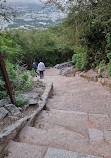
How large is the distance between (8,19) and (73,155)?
8.77ft

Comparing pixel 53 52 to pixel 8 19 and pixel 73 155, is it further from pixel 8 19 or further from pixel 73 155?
pixel 73 155

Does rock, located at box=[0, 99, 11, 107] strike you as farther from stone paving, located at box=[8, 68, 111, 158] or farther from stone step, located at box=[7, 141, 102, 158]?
stone step, located at box=[7, 141, 102, 158]

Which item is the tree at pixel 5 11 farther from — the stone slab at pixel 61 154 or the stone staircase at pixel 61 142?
the stone slab at pixel 61 154

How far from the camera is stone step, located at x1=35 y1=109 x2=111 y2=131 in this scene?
2.61 m

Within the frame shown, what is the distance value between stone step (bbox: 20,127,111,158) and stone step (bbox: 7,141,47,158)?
7.5 inches

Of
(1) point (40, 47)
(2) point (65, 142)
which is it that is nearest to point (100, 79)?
(2) point (65, 142)

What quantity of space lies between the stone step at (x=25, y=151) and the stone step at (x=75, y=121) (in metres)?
0.80

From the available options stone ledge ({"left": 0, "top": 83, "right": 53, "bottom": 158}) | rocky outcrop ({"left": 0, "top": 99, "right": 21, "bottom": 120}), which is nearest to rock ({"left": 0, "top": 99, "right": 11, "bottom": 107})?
rocky outcrop ({"left": 0, "top": 99, "right": 21, "bottom": 120})

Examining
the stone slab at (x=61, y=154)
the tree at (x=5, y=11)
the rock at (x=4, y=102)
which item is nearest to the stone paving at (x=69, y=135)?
the stone slab at (x=61, y=154)

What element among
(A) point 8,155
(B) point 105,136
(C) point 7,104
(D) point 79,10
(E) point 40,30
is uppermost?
(E) point 40,30

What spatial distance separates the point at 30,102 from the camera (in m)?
3.09

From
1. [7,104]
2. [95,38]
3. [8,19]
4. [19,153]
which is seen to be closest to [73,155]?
[19,153]

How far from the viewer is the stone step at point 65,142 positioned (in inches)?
73.2

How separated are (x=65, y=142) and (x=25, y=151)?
617mm
